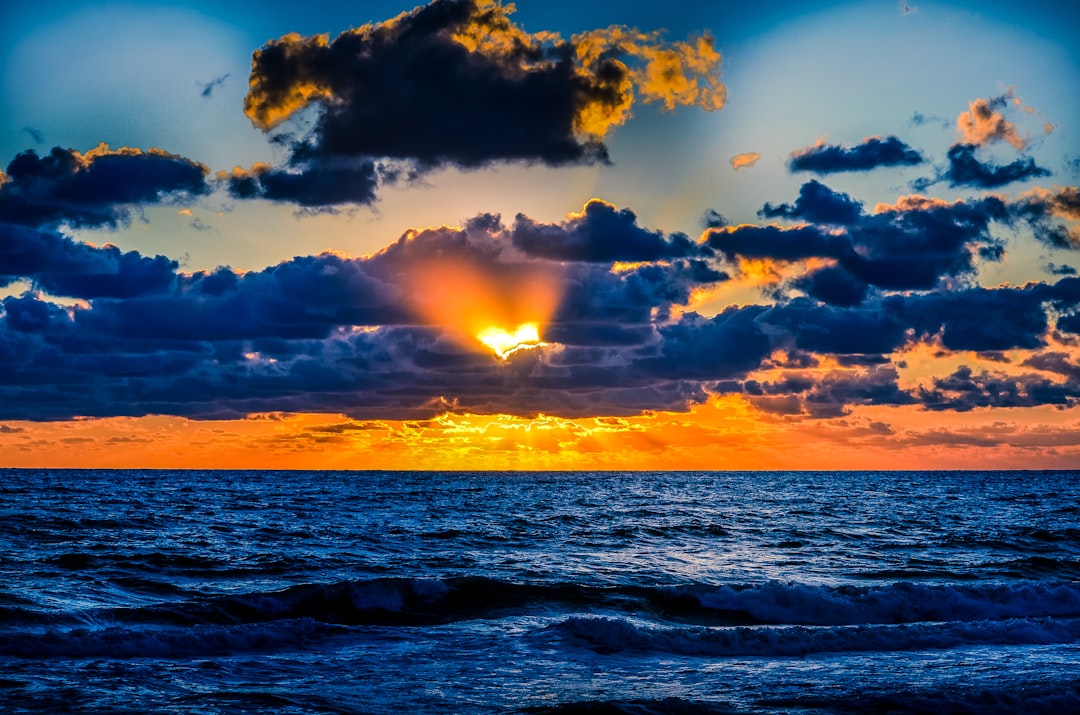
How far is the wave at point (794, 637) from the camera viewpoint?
68.1 ft

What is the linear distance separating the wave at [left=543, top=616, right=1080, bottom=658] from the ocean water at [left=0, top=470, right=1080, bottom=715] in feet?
0.24

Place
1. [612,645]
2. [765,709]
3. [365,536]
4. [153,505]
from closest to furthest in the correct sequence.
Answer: [765,709] → [612,645] → [365,536] → [153,505]

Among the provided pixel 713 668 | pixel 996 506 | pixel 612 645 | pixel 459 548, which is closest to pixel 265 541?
pixel 459 548

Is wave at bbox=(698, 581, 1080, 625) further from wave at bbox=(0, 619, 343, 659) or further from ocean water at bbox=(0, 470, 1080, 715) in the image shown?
wave at bbox=(0, 619, 343, 659)

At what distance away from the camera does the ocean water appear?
51.8ft

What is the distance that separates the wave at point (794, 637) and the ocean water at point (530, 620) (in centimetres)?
7

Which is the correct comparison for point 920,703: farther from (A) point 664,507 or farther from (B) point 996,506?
(B) point 996,506

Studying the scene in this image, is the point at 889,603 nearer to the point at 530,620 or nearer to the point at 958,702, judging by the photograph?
the point at 530,620

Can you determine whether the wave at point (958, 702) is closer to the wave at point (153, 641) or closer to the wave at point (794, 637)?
the wave at point (794, 637)

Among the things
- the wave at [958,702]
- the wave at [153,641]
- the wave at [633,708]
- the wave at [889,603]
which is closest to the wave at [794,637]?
the wave at [889,603]

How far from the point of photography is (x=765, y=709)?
48.6ft

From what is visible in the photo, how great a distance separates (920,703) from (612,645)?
7435 mm

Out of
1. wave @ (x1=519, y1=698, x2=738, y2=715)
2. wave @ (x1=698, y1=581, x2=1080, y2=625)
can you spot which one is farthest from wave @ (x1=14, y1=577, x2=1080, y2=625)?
wave @ (x1=519, y1=698, x2=738, y2=715)

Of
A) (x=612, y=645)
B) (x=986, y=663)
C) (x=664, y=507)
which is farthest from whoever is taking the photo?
(x=664, y=507)
